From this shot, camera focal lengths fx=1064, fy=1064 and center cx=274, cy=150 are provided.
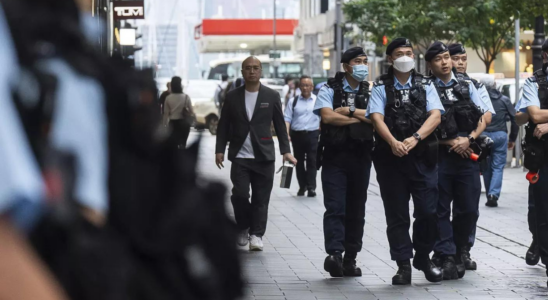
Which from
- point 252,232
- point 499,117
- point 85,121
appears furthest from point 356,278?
point 85,121

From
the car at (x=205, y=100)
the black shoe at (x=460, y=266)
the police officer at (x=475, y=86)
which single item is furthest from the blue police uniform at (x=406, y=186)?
the car at (x=205, y=100)

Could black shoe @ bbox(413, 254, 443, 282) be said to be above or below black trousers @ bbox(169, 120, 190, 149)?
below

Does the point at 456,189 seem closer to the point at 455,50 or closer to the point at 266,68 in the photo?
the point at 455,50

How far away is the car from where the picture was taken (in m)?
37.7

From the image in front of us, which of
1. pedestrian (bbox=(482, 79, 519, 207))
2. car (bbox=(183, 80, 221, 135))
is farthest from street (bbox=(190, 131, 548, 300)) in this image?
car (bbox=(183, 80, 221, 135))

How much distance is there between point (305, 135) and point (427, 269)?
28.0 feet

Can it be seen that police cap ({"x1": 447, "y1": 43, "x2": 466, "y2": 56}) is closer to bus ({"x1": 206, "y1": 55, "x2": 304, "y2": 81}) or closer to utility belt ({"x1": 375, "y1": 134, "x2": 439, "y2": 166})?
utility belt ({"x1": 375, "y1": 134, "x2": 439, "y2": 166})

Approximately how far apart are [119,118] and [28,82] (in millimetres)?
138

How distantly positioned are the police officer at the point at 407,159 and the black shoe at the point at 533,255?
122cm

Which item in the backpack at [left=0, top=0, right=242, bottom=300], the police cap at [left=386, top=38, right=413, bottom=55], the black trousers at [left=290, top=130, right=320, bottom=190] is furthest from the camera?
the black trousers at [left=290, top=130, right=320, bottom=190]

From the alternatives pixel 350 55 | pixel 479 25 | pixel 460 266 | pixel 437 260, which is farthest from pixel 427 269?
pixel 479 25

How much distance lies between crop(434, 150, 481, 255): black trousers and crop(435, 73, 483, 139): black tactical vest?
0.18m

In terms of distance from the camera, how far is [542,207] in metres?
7.89

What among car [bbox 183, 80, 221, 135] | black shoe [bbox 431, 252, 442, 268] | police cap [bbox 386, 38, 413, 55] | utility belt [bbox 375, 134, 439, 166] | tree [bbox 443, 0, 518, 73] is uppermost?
tree [bbox 443, 0, 518, 73]
